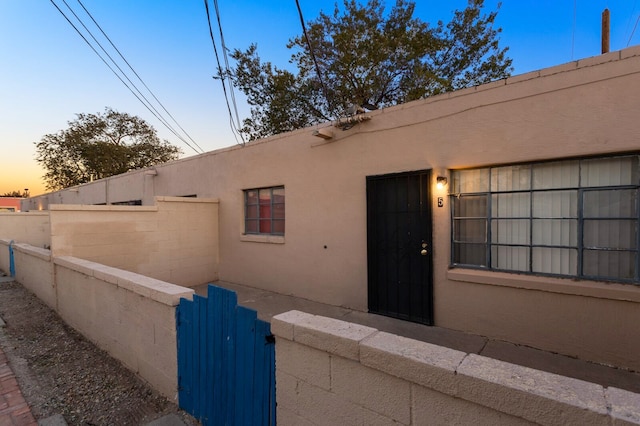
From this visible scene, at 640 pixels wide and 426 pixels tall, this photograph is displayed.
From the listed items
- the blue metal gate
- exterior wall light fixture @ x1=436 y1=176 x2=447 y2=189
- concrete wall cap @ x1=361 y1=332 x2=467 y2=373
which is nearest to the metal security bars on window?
exterior wall light fixture @ x1=436 y1=176 x2=447 y2=189

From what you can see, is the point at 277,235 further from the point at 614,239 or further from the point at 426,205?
the point at 614,239

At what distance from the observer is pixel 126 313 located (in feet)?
12.5

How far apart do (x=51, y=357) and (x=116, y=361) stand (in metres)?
1.10

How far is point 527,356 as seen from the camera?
414 cm

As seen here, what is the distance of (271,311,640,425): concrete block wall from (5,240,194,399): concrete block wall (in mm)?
1661

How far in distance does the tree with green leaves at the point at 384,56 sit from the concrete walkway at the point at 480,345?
28.4 feet

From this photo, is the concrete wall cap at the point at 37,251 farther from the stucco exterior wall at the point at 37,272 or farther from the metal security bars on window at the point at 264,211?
the metal security bars on window at the point at 264,211

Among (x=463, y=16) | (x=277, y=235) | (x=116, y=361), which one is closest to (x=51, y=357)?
(x=116, y=361)

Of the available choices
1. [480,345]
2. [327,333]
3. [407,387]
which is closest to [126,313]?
[327,333]

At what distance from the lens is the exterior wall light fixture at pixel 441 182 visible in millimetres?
5020

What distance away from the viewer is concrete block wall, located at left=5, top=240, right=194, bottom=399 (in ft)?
10.6

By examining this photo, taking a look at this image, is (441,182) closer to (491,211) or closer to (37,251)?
(491,211)

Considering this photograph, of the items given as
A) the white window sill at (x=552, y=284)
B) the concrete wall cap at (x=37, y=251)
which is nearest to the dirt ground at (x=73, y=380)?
the concrete wall cap at (x=37, y=251)

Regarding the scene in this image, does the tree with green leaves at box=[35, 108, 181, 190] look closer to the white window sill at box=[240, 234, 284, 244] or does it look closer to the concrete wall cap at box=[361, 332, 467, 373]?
the white window sill at box=[240, 234, 284, 244]
